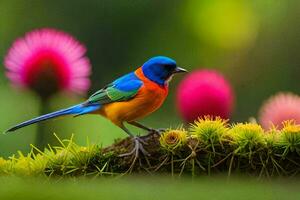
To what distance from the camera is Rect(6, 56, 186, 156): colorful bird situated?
147 inches

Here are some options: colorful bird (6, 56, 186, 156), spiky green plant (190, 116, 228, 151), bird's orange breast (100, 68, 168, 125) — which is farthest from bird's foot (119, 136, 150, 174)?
bird's orange breast (100, 68, 168, 125)

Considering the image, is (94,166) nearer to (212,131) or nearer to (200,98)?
(212,131)

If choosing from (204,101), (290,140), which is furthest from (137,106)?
(204,101)

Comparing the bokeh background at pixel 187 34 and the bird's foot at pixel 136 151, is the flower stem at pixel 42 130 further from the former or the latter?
the bokeh background at pixel 187 34

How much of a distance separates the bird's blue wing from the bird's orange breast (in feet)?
0.08

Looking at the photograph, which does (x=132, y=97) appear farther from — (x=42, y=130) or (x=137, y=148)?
(x=42, y=130)

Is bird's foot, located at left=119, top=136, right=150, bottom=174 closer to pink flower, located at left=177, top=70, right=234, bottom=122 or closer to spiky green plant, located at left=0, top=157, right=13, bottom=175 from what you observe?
spiky green plant, located at left=0, top=157, right=13, bottom=175

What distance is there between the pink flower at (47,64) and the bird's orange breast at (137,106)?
1106mm

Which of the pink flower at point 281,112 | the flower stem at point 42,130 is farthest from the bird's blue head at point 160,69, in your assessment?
the pink flower at point 281,112

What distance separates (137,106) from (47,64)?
1514 millimetres

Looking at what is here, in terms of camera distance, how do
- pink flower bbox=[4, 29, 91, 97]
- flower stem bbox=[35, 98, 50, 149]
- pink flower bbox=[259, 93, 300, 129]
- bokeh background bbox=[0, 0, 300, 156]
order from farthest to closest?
bokeh background bbox=[0, 0, 300, 156] → pink flower bbox=[4, 29, 91, 97] → pink flower bbox=[259, 93, 300, 129] → flower stem bbox=[35, 98, 50, 149]

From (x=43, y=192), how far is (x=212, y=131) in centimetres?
99

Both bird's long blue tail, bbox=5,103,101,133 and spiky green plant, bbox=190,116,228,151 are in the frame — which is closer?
spiky green plant, bbox=190,116,228,151

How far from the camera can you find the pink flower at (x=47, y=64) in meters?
4.91
